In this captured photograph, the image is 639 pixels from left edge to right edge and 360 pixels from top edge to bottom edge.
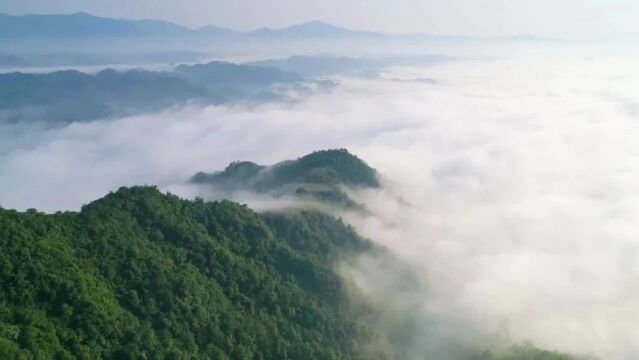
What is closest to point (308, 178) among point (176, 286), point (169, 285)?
point (176, 286)

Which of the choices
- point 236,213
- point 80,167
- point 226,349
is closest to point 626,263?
point 236,213

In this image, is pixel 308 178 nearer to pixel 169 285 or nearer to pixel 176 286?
pixel 176 286

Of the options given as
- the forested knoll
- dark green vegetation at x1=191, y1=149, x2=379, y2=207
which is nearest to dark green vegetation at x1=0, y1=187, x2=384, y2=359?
the forested knoll

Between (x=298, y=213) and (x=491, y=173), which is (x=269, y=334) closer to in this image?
(x=298, y=213)

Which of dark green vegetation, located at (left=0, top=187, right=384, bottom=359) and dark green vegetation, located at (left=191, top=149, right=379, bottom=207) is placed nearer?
dark green vegetation, located at (left=0, top=187, right=384, bottom=359)

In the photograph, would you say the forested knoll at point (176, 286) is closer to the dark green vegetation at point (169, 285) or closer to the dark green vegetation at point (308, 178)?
the dark green vegetation at point (169, 285)

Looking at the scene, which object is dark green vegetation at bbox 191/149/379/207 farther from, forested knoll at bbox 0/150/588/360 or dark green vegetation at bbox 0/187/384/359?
dark green vegetation at bbox 0/187/384/359
